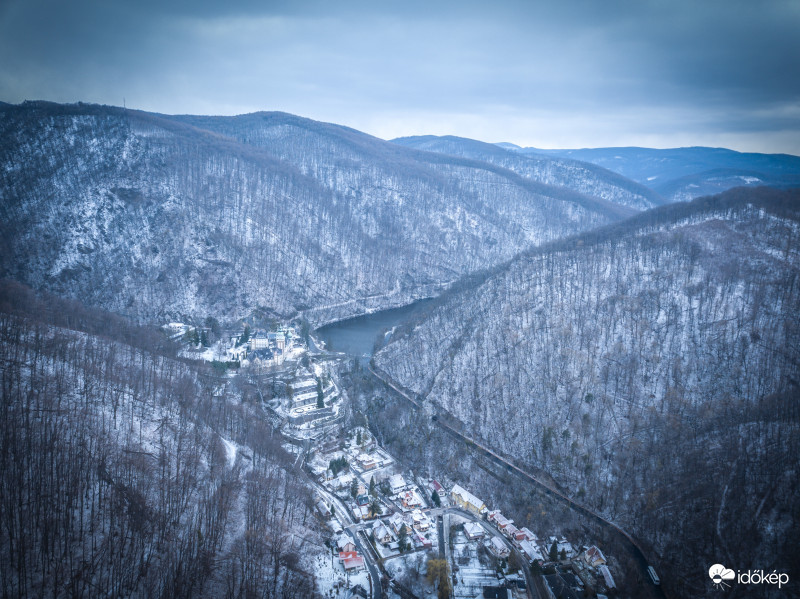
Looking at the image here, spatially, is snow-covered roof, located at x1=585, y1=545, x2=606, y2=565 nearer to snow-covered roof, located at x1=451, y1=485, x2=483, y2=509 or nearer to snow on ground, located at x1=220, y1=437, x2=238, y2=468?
snow-covered roof, located at x1=451, y1=485, x2=483, y2=509

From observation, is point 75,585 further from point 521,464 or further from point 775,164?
point 775,164

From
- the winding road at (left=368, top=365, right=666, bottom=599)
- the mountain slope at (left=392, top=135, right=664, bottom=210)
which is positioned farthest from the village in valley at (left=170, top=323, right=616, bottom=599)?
the mountain slope at (left=392, top=135, right=664, bottom=210)

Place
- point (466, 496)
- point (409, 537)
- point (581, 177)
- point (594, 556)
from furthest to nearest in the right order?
point (581, 177), point (466, 496), point (409, 537), point (594, 556)

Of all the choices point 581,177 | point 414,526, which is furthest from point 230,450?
point 581,177

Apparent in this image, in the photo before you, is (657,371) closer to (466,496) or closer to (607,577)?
(607,577)

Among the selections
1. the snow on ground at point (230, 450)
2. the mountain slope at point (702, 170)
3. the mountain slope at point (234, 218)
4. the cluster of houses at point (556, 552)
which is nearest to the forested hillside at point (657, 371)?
the cluster of houses at point (556, 552)

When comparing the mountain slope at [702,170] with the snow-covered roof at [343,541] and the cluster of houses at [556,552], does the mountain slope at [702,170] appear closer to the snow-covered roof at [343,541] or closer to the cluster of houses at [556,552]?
the cluster of houses at [556,552]
